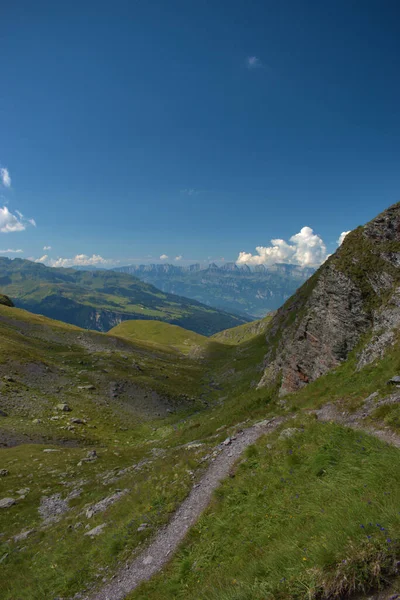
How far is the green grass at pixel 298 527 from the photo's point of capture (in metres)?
4.99

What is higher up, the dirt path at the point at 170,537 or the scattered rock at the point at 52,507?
the dirt path at the point at 170,537

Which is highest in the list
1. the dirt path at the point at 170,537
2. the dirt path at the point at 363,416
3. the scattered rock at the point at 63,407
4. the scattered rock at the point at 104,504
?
the dirt path at the point at 363,416

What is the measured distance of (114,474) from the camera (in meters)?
26.5

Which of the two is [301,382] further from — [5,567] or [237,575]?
[5,567]

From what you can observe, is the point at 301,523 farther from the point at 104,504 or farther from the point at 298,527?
the point at 104,504

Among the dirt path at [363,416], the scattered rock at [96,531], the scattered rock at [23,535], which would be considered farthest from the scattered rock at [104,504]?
the dirt path at [363,416]

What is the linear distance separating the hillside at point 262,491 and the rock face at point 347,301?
15cm

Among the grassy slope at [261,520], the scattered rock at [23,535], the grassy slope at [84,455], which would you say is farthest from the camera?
the scattered rock at [23,535]

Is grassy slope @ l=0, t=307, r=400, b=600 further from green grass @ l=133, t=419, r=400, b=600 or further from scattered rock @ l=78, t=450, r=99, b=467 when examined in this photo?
scattered rock @ l=78, t=450, r=99, b=467

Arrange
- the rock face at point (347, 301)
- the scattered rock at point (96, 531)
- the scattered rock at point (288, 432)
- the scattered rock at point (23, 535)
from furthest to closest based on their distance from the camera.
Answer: the rock face at point (347, 301) < the scattered rock at point (23, 535) < the scattered rock at point (96, 531) < the scattered rock at point (288, 432)

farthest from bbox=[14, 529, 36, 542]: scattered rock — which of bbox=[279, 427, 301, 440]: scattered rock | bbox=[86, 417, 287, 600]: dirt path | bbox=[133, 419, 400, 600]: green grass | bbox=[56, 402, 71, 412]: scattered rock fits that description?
bbox=[56, 402, 71, 412]: scattered rock

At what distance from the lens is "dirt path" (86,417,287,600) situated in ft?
35.0

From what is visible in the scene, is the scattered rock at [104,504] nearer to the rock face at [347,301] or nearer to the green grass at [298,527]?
the green grass at [298,527]

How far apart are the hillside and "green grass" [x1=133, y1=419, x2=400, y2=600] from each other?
1.7 inches
